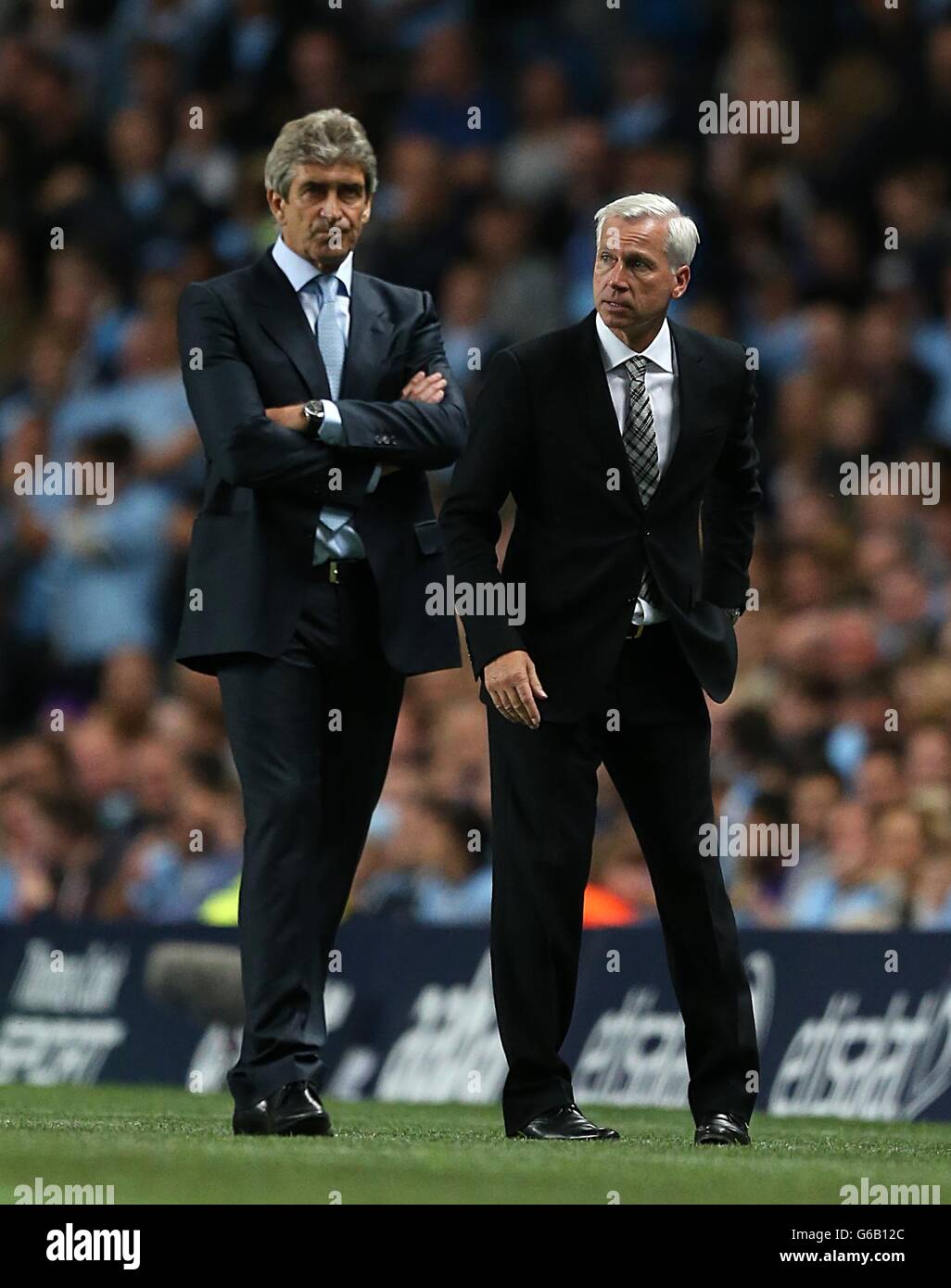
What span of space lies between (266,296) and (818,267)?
5982 millimetres

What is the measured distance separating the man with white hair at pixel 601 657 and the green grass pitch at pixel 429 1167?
0.29m

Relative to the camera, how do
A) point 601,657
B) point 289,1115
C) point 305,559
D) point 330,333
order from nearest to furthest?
point 289,1115, point 601,657, point 305,559, point 330,333

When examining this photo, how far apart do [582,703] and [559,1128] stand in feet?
3.08

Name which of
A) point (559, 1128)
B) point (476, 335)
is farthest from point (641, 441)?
point (476, 335)

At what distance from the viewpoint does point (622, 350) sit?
586 centimetres

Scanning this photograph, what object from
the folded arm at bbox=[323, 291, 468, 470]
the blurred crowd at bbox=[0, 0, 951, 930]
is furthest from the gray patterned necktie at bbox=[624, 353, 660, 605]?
the blurred crowd at bbox=[0, 0, 951, 930]

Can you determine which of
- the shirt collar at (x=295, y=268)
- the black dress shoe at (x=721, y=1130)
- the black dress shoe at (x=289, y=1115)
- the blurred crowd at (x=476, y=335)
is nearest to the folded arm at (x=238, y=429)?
the shirt collar at (x=295, y=268)

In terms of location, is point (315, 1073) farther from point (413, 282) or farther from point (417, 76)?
point (417, 76)

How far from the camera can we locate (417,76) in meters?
13.4

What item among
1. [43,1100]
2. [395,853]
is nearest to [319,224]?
[43,1100]

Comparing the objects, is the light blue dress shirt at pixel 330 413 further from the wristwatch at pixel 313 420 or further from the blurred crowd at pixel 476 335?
the blurred crowd at pixel 476 335

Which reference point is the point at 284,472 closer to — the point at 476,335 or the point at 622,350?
the point at 622,350

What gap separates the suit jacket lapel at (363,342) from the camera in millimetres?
6184

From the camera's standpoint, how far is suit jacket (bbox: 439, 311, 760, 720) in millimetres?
5742
